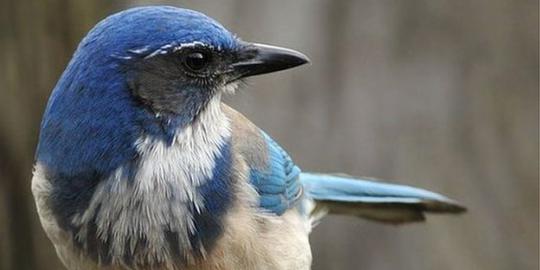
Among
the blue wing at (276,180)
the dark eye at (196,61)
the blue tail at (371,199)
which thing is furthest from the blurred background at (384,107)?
the dark eye at (196,61)

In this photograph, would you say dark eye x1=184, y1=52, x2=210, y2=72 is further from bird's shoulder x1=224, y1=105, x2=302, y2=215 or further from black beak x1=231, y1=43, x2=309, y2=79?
bird's shoulder x1=224, y1=105, x2=302, y2=215

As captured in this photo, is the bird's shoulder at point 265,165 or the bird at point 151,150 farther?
the bird's shoulder at point 265,165

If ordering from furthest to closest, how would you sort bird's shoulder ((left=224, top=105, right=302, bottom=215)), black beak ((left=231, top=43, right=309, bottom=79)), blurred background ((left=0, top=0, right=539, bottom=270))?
1. blurred background ((left=0, top=0, right=539, bottom=270))
2. bird's shoulder ((left=224, top=105, right=302, bottom=215))
3. black beak ((left=231, top=43, right=309, bottom=79))

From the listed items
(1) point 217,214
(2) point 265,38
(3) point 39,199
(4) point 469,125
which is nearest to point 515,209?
(4) point 469,125

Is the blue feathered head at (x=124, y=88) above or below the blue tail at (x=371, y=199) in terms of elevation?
above

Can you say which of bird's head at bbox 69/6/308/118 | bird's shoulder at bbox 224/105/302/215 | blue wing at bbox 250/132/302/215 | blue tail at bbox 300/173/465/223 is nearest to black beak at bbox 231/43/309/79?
bird's head at bbox 69/6/308/118

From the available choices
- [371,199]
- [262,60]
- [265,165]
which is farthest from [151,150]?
[371,199]

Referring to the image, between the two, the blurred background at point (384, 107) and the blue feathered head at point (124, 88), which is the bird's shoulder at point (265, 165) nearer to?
the blurred background at point (384, 107)
